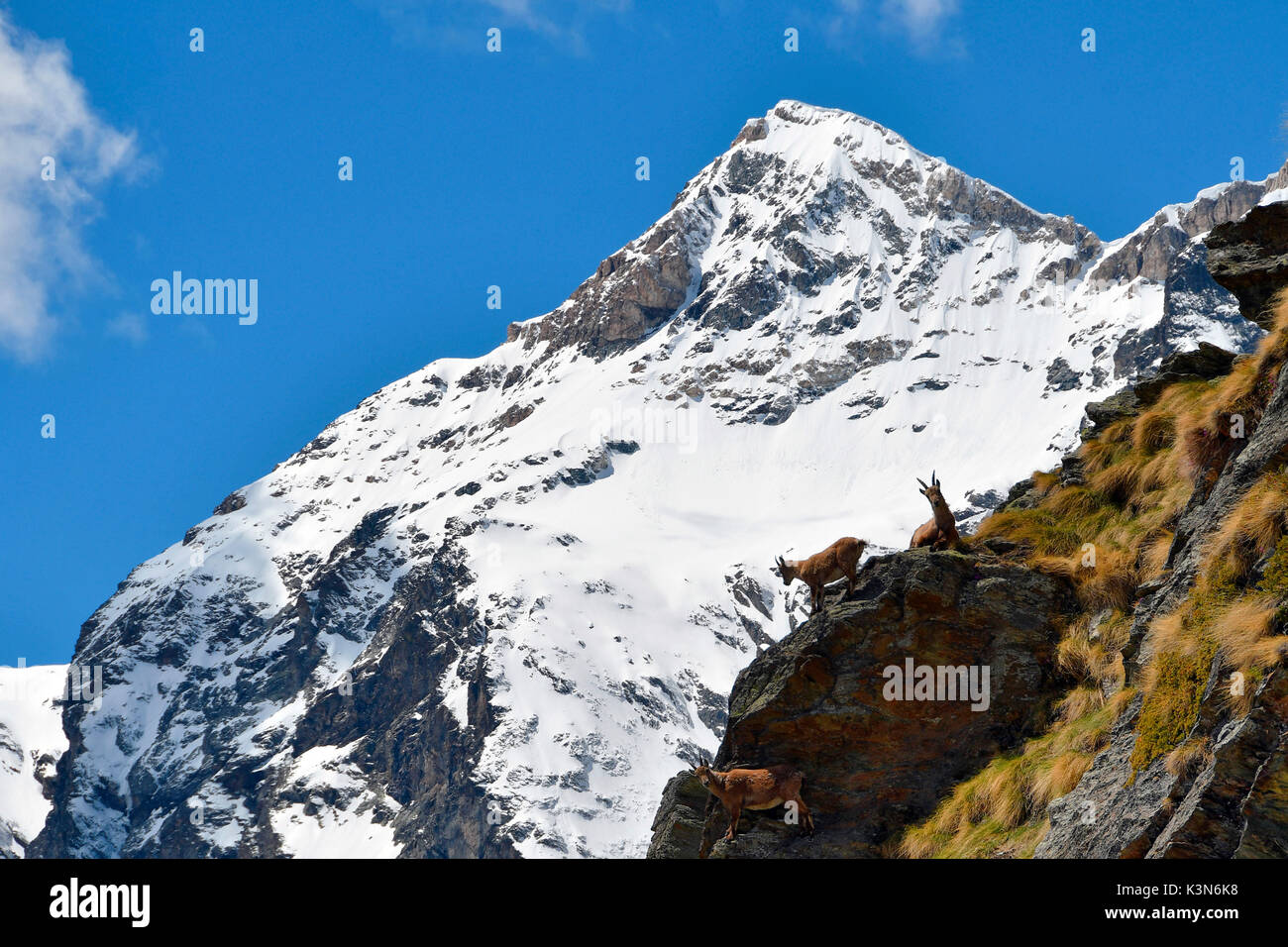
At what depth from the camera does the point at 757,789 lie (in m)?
17.4

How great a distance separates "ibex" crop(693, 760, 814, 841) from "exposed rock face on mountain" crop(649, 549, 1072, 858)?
30 cm

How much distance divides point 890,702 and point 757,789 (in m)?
2.03

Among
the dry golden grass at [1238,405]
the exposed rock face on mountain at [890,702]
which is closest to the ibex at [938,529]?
the exposed rock face on mountain at [890,702]

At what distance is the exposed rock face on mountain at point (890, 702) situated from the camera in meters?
17.2

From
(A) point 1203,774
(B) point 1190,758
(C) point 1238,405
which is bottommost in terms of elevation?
(A) point 1203,774

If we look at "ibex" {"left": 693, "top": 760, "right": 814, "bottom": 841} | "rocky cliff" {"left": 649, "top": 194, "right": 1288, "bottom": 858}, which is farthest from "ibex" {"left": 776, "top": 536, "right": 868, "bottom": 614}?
"ibex" {"left": 693, "top": 760, "right": 814, "bottom": 841}

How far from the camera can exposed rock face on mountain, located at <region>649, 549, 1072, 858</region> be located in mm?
17188

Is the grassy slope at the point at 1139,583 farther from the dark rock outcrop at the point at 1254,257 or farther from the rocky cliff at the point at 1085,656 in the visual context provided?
the dark rock outcrop at the point at 1254,257

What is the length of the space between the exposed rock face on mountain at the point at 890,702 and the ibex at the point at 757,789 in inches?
11.9

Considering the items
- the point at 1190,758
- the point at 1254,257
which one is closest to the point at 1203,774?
the point at 1190,758

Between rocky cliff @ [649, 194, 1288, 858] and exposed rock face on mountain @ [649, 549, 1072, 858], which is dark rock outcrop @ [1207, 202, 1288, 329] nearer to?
rocky cliff @ [649, 194, 1288, 858]

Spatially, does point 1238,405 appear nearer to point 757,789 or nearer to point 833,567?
point 833,567
